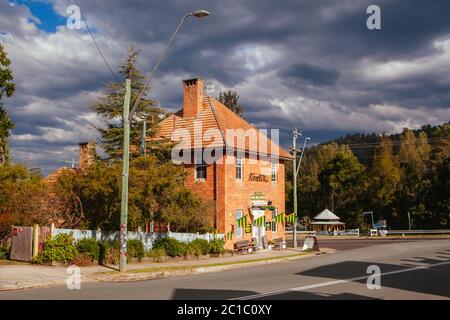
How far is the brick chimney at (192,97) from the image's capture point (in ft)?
118

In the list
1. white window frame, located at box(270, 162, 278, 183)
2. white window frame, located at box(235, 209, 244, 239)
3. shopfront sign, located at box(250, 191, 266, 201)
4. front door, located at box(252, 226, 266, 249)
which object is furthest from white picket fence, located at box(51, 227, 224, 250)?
white window frame, located at box(270, 162, 278, 183)

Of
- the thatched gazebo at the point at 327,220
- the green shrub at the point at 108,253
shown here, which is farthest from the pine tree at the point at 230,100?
the green shrub at the point at 108,253

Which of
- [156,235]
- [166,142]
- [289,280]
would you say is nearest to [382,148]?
[166,142]

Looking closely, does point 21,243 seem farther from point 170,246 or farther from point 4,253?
point 170,246

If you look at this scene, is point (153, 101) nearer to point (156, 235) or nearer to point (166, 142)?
point (166, 142)

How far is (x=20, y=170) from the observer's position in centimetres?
2484

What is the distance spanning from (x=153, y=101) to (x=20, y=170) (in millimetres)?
9247

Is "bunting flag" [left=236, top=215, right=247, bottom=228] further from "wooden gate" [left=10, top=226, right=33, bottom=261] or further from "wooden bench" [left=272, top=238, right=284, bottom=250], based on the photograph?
"wooden gate" [left=10, top=226, right=33, bottom=261]

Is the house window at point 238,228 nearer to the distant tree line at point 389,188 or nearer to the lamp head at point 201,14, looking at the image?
the lamp head at point 201,14

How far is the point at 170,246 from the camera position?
25.4 m

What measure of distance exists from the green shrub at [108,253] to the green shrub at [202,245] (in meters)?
5.82

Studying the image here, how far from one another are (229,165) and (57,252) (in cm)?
1474

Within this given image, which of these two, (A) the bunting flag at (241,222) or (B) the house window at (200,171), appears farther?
(B) the house window at (200,171)

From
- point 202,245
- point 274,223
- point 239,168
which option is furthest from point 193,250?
point 274,223
